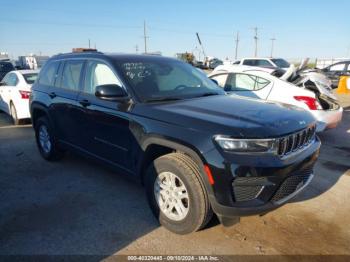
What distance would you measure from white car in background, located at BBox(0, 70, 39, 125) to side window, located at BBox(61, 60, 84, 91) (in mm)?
3829

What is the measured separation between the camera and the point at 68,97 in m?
4.66

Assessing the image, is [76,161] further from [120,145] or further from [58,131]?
[120,145]

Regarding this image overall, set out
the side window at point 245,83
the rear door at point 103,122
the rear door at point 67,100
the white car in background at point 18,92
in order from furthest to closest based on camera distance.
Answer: the white car in background at point 18,92 < the side window at point 245,83 < the rear door at point 67,100 < the rear door at point 103,122

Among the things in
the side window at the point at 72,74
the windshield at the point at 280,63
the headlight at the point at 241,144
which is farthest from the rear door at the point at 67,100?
the windshield at the point at 280,63

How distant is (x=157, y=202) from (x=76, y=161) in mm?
2648

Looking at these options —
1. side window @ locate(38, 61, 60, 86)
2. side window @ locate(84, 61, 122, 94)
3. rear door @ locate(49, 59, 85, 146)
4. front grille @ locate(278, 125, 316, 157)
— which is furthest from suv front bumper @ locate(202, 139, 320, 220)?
side window @ locate(38, 61, 60, 86)

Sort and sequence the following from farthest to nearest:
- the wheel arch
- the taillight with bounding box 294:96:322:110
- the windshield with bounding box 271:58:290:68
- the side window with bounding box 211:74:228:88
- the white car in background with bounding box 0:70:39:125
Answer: the windshield with bounding box 271:58:290:68 < the white car in background with bounding box 0:70:39:125 < the side window with bounding box 211:74:228:88 < the taillight with bounding box 294:96:322:110 < the wheel arch

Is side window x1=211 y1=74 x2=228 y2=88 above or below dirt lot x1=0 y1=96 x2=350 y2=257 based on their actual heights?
above

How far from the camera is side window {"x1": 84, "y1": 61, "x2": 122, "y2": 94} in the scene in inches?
156

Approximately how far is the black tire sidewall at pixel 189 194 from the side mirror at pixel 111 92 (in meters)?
0.85

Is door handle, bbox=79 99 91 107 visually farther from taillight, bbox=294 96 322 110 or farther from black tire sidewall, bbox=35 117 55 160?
taillight, bbox=294 96 322 110

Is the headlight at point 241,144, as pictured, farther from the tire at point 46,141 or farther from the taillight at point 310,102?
the taillight at point 310,102

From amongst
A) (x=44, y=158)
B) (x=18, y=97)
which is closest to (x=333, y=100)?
(x=44, y=158)

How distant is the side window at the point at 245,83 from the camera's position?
711cm
